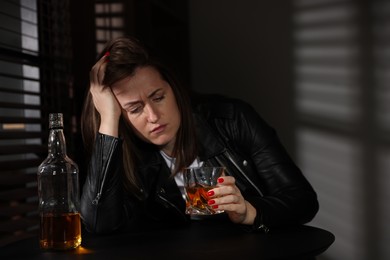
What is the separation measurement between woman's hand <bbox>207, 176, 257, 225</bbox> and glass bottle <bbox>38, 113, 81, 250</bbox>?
0.34m

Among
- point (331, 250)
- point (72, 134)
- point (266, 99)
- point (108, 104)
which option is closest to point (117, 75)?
point (108, 104)

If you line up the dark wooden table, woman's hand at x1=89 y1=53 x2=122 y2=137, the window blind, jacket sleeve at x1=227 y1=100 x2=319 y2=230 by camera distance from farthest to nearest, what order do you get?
1. the window blind
2. woman's hand at x1=89 y1=53 x2=122 y2=137
3. jacket sleeve at x1=227 y1=100 x2=319 y2=230
4. the dark wooden table

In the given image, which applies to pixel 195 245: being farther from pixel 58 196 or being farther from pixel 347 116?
pixel 347 116

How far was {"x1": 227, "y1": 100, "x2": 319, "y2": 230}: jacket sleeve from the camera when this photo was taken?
56.1 inches

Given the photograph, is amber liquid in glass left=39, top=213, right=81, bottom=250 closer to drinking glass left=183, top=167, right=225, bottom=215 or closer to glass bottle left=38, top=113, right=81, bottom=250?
glass bottle left=38, top=113, right=81, bottom=250

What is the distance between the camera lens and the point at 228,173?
1745 millimetres

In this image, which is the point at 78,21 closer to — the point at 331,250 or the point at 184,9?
the point at 184,9

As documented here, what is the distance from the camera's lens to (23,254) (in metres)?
1.18

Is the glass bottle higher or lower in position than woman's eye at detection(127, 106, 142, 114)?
lower

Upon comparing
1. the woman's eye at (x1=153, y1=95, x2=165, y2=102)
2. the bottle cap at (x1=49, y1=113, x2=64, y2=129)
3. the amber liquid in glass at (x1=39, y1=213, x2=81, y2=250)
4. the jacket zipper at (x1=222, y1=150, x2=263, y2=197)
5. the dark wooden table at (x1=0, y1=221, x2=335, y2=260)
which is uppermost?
the woman's eye at (x1=153, y1=95, x2=165, y2=102)

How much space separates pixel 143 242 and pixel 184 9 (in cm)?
204

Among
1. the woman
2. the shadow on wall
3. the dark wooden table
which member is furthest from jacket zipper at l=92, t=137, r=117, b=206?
the shadow on wall

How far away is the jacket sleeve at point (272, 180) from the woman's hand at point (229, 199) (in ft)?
0.14

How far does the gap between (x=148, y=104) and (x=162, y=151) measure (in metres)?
0.28
